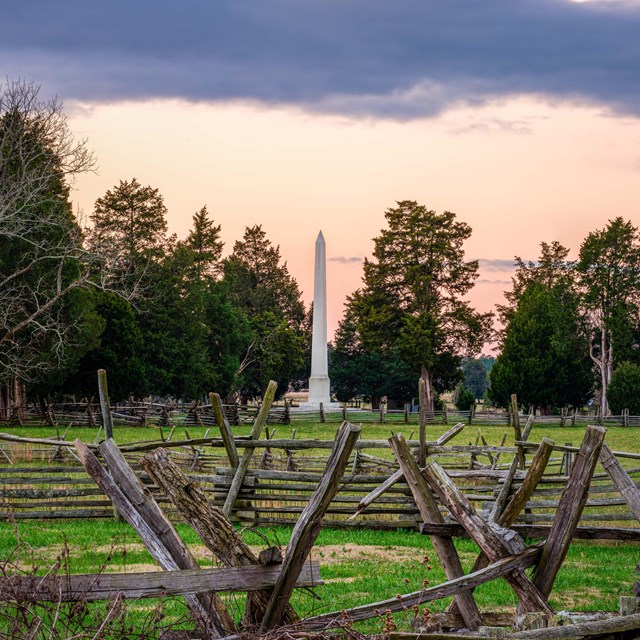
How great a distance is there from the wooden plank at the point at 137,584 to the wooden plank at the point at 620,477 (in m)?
2.66

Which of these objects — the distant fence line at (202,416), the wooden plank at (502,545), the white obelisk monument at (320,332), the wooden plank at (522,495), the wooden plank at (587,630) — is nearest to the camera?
the wooden plank at (587,630)

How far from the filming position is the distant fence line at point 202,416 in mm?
→ 47281

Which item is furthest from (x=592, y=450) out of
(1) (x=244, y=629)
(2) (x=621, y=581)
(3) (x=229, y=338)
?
(3) (x=229, y=338)

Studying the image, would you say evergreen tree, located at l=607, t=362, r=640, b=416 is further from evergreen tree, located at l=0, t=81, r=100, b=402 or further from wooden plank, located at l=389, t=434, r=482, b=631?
wooden plank, located at l=389, t=434, r=482, b=631

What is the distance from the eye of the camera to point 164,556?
5.46 meters

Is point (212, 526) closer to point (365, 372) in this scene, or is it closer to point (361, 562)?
point (361, 562)

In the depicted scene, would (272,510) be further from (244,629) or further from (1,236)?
(1,236)

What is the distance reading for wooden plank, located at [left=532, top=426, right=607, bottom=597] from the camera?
6.07 metres

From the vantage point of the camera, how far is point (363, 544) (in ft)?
43.8

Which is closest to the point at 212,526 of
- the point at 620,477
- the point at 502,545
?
the point at 502,545

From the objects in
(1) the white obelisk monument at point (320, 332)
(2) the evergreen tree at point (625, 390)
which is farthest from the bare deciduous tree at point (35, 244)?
(2) the evergreen tree at point (625, 390)

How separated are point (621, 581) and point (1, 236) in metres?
35.5

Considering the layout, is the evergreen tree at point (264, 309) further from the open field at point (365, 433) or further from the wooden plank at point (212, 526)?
the wooden plank at point (212, 526)

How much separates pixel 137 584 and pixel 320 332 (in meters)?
53.6
